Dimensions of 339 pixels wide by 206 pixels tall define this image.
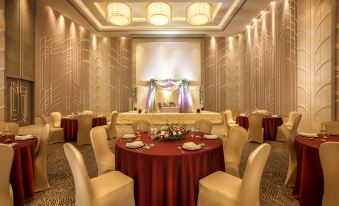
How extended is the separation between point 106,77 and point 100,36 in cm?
244

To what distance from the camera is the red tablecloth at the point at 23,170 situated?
2.36 meters

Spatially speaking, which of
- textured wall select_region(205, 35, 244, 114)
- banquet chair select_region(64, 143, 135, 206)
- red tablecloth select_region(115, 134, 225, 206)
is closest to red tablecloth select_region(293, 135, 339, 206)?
red tablecloth select_region(115, 134, 225, 206)

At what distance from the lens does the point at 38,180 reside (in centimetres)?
288

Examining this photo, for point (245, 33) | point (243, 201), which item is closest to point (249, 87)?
point (245, 33)

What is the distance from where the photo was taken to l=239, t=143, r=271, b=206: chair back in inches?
68.5

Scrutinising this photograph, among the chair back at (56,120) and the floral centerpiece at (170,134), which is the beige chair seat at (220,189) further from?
the chair back at (56,120)

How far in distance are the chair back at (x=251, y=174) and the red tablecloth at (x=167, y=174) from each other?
0.47 m

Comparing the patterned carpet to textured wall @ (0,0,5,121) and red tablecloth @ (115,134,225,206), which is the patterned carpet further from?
textured wall @ (0,0,5,121)

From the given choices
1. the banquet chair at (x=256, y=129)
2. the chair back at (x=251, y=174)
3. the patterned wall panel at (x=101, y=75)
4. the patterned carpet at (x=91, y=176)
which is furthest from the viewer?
the patterned wall panel at (x=101, y=75)

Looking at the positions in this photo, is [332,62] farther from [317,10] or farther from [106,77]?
[106,77]

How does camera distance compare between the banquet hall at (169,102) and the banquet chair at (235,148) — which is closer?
the banquet hall at (169,102)

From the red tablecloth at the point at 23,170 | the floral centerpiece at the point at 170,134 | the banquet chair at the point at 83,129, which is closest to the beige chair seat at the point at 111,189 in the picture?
the floral centerpiece at the point at 170,134

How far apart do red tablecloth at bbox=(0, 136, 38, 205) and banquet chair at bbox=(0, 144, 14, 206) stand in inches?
17.0

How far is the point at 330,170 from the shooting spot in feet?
6.48
